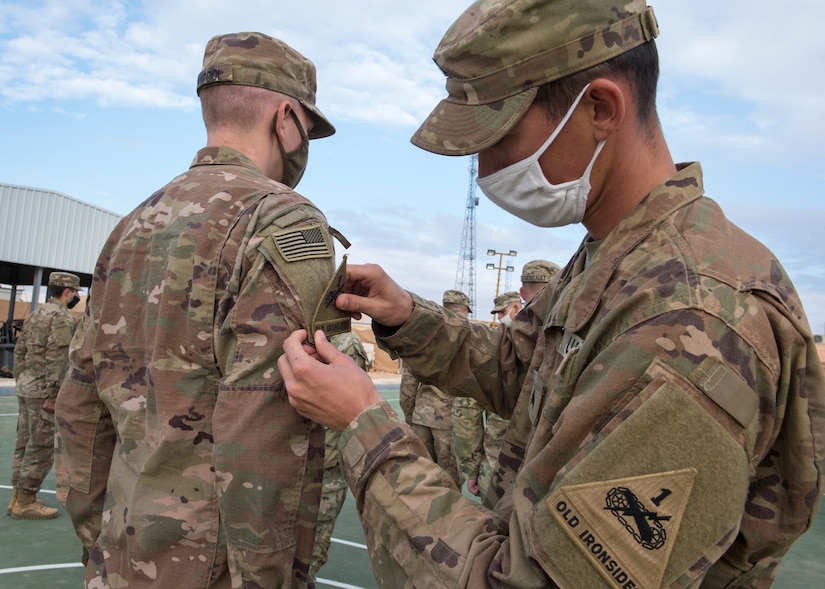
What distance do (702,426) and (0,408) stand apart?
15203 mm

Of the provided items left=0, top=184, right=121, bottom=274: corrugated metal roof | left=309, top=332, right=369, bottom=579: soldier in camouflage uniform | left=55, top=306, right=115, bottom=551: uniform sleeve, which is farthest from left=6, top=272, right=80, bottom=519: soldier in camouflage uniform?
left=0, top=184, right=121, bottom=274: corrugated metal roof

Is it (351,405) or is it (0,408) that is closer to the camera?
(351,405)

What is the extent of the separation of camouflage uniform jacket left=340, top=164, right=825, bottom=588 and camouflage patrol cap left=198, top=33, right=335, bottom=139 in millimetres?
1448

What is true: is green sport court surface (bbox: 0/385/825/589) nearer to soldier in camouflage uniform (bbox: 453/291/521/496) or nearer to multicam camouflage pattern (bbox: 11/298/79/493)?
multicam camouflage pattern (bbox: 11/298/79/493)

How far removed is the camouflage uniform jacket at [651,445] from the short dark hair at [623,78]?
0.68 ft

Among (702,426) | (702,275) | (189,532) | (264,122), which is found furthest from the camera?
(264,122)

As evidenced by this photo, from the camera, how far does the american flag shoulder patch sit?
1.94 meters

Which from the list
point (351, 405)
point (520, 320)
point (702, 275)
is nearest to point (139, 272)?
point (351, 405)

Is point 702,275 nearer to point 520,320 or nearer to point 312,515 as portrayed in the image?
point 520,320

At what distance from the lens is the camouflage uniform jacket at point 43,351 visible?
7.86m

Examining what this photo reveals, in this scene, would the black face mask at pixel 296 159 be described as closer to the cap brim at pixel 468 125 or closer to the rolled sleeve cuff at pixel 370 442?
the cap brim at pixel 468 125

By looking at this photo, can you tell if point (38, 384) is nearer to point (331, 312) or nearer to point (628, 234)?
point (331, 312)

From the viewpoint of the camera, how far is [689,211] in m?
1.50

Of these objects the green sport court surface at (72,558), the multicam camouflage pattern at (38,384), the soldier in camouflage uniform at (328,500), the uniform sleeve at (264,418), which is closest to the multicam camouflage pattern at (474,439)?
the green sport court surface at (72,558)
